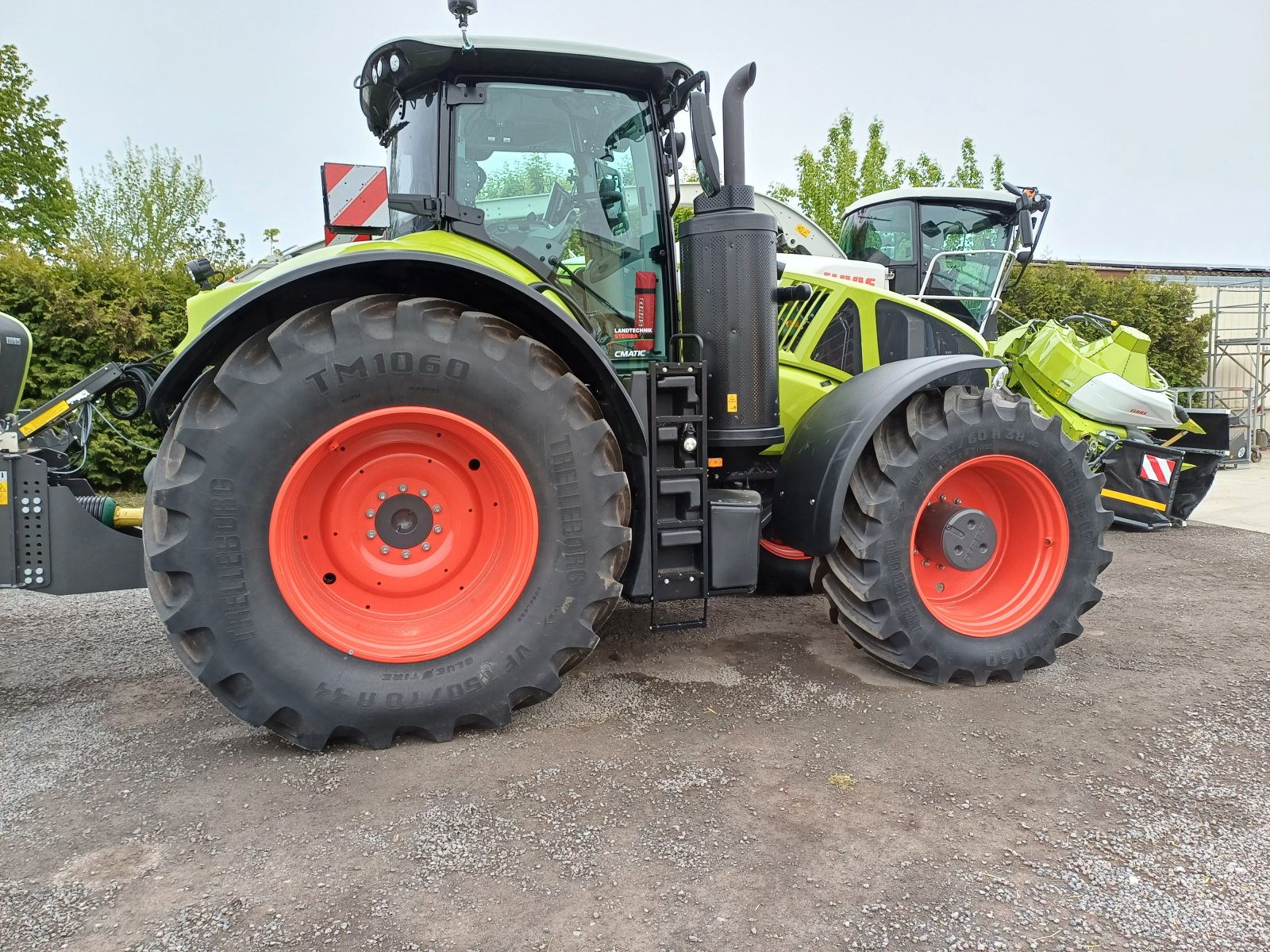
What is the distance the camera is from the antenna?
2.85 metres

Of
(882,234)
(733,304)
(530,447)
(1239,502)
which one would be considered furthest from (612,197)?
(1239,502)

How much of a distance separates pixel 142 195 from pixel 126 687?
21364 mm

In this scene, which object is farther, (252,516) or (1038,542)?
(1038,542)

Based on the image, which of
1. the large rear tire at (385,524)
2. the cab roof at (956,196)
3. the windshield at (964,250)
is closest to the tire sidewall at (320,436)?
the large rear tire at (385,524)

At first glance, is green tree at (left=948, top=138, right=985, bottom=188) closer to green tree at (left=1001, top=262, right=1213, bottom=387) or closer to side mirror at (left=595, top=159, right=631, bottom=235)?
green tree at (left=1001, top=262, right=1213, bottom=387)

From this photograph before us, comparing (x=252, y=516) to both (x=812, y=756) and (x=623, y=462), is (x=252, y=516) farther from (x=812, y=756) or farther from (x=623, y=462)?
(x=812, y=756)

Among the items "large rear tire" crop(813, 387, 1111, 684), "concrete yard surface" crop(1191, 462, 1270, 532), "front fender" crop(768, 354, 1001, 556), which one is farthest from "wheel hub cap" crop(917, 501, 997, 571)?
"concrete yard surface" crop(1191, 462, 1270, 532)

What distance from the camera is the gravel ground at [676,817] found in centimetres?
188

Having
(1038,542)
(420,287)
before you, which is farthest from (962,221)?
(420,287)

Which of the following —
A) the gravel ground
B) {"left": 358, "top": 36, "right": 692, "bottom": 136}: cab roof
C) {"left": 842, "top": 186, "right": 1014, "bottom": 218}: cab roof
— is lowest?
the gravel ground

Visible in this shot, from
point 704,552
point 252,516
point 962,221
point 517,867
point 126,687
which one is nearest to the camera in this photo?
point 517,867

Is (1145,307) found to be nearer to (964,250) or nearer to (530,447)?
(964,250)

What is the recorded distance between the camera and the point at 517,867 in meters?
2.09

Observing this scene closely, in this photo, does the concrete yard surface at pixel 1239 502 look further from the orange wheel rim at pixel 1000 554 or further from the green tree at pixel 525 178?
the green tree at pixel 525 178
